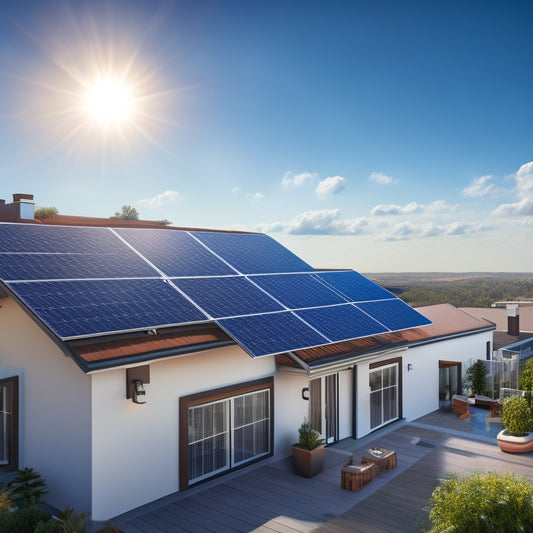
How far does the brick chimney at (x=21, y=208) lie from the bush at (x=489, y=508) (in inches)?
551

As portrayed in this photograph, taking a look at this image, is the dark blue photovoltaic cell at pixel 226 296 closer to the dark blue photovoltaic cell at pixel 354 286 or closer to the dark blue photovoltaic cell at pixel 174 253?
the dark blue photovoltaic cell at pixel 174 253

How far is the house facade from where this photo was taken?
8.69m

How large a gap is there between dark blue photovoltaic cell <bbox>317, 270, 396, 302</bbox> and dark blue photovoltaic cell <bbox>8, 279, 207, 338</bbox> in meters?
6.39

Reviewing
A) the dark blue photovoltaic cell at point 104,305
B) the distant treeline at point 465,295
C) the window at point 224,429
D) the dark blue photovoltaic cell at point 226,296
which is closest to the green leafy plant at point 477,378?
the window at point 224,429

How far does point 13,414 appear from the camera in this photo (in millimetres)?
10047

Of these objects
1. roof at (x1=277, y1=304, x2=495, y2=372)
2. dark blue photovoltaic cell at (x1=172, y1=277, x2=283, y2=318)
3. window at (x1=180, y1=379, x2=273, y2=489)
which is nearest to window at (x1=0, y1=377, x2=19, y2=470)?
window at (x1=180, y1=379, x2=273, y2=489)

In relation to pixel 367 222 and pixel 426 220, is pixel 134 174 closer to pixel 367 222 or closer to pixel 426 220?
pixel 367 222

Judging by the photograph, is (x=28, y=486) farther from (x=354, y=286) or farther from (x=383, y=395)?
(x=354, y=286)

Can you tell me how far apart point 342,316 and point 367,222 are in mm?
58251

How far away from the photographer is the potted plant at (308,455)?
11.0 metres

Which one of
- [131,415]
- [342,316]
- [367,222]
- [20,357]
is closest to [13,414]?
[20,357]

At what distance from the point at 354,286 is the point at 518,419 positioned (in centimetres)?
611

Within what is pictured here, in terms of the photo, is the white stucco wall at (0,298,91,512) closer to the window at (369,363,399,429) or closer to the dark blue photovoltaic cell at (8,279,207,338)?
the dark blue photovoltaic cell at (8,279,207,338)

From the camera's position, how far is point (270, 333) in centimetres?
1058
